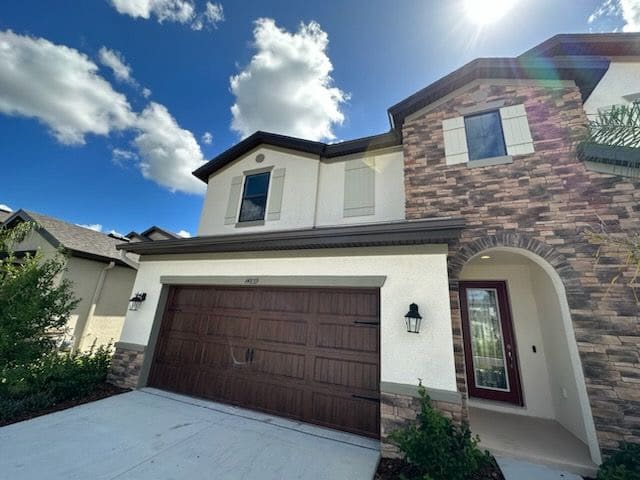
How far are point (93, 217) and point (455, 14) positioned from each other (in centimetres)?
2105

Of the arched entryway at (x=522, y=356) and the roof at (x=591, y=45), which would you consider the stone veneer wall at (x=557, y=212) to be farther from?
the roof at (x=591, y=45)

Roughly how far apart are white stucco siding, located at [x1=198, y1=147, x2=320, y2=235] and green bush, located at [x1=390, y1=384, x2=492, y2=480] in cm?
490

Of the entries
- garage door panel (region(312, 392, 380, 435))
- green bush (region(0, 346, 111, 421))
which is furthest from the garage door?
green bush (region(0, 346, 111, 421))

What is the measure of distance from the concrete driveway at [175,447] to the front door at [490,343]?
12.0 ft

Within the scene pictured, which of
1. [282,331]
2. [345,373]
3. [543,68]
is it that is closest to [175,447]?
[282,331]

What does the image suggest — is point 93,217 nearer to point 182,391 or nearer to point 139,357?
point 139,357

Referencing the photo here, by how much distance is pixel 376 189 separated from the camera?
21.7 ft

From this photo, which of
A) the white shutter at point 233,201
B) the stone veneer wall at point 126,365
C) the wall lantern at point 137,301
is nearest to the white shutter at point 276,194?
the white shutter at point 233,201

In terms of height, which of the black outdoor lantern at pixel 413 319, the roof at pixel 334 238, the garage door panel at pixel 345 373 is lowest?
the garage door panel at pixel 345 373

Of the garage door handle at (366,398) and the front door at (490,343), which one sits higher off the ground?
the front door at (490,343)

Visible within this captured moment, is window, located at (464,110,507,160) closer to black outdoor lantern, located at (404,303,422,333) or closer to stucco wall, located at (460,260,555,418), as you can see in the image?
stucco wall, located at (460,260,555,418)

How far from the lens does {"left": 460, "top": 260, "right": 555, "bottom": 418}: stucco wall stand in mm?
5348

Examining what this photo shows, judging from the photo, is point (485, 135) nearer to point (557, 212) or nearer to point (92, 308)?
point (557, 212)

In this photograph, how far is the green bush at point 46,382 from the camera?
469 centimetres
